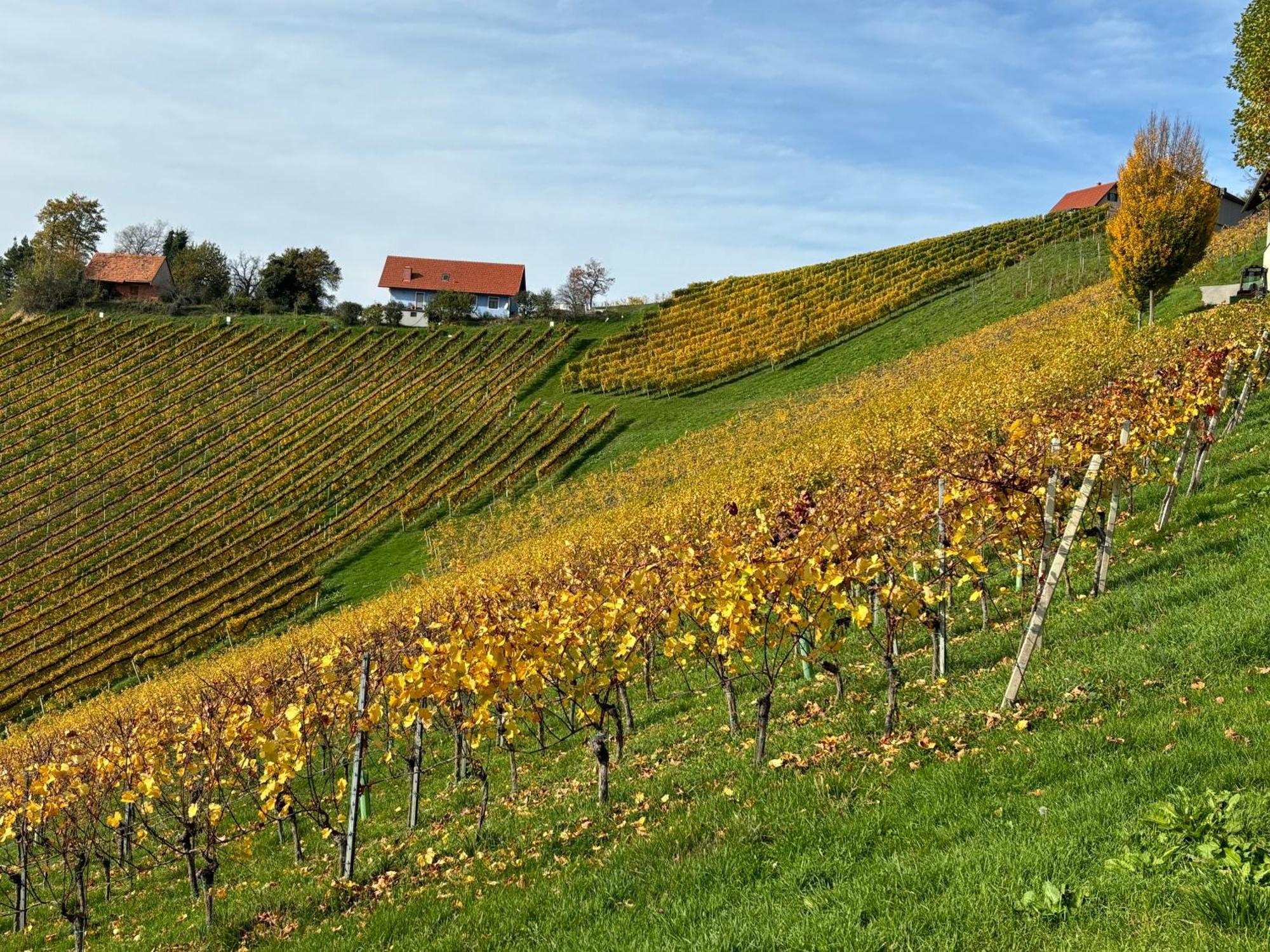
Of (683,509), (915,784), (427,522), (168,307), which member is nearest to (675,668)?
(683,509)

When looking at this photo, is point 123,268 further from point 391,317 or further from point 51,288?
point 391,317

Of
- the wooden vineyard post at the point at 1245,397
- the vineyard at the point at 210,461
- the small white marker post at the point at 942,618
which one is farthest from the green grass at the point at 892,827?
the vineyard at the point at 210,461

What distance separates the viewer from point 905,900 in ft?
17.5

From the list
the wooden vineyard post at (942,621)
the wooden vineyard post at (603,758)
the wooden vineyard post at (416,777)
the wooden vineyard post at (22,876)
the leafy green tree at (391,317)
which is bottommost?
the wooden vineyard post at (22,876)

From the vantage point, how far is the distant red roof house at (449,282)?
95.2 meters

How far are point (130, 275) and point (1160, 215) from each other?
95.5 metres

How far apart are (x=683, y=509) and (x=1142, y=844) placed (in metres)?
18.6

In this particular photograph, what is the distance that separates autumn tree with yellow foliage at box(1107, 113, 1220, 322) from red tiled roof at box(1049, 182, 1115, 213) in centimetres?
6190

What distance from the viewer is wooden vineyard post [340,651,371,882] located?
8750mm

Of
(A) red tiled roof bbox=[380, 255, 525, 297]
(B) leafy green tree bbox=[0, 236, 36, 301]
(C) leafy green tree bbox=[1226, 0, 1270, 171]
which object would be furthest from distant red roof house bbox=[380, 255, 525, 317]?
(C) leafy green tree bbox=[1226, 0, 1270, 171]

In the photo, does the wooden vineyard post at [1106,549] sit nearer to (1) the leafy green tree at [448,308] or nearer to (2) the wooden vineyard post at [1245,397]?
(2) the wooden vineyard post at [1245,397]

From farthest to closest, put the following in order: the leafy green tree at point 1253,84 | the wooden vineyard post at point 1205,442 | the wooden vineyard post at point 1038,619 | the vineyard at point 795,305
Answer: the vineyard at point 795,305, the leafy green tree at point 1253,84, the wooden vineyard post at point 1205,442, the wooden vineyard post at point 1038,619

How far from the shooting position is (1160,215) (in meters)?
33.9

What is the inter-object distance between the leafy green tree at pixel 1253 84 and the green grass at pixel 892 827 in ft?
98.4
